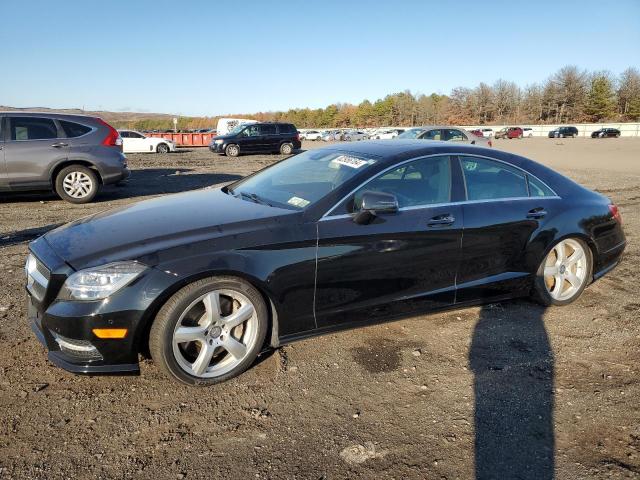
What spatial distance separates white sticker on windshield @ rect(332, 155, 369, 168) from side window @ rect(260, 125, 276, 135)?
21506mm

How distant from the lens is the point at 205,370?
300 centimetres

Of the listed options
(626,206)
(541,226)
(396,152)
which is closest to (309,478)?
(396,152)

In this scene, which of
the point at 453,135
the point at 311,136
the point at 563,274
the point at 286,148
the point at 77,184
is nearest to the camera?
the point at 563,274

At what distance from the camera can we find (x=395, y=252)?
135 inches

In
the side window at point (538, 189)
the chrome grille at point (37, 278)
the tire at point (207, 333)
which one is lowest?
the tire at point (207, 333)

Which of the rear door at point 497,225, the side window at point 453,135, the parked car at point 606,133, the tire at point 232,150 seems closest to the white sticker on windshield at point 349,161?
the rear door at point 497,225

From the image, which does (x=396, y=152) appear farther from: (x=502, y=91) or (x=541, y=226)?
(x=502, y=91)

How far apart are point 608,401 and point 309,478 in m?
1.88

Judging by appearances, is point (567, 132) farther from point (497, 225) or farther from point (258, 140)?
point (497, 225)

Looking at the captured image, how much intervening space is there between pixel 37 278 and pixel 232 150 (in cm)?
2170

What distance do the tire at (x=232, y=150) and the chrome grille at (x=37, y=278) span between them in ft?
70.1

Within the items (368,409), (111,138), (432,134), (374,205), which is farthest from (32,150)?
(432,134)

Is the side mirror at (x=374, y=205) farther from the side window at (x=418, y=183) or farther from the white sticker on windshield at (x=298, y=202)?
the white sticker on windshield at (x=298, y=202)

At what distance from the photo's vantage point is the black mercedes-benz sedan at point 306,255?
2.79 metres
